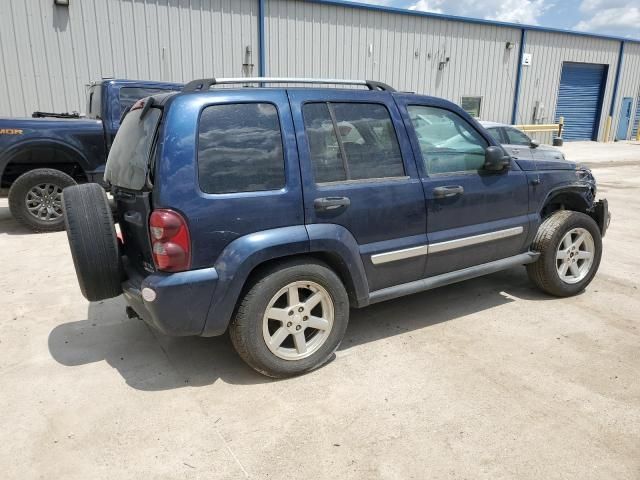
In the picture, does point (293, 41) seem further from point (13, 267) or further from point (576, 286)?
point (576, 286)

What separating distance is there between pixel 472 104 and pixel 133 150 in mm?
17136

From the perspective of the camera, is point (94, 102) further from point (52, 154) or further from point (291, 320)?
point (291, 320)

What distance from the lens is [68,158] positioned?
23.0 ft

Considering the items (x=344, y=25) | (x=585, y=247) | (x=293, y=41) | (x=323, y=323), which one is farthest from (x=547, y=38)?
(x=323, y=323)

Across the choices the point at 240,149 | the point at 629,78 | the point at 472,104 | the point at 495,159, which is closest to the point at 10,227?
the point at 240,149

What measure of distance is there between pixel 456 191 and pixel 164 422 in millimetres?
2509

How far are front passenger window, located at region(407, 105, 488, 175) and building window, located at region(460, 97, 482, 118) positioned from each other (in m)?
15.1

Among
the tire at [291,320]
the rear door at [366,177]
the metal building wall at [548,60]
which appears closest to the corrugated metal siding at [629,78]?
the metal building wall at [548,60]

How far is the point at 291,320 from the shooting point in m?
3.16

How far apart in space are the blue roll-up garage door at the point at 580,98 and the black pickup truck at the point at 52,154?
20.1 m

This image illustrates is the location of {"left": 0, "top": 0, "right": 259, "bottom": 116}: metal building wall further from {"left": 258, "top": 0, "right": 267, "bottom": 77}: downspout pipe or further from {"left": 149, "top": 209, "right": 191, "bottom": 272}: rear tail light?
{"left": 149, "top": 209, "right": 191, "bottom": 272}: rear tail light

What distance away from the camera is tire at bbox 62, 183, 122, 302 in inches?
122

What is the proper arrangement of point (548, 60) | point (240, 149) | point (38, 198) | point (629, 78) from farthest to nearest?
point (629, 78)
point (548, 60)
point (38, 198)
point (240, 149)

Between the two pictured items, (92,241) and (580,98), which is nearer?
(92,241)
